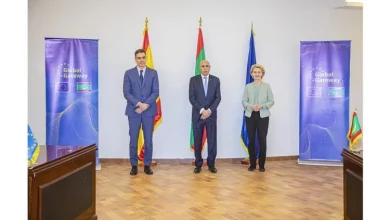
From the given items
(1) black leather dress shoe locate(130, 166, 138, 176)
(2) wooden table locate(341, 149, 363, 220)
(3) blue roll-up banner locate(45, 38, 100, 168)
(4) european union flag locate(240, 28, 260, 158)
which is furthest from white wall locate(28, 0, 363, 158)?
(2) wooden table locate(341, 149, 363, 220)

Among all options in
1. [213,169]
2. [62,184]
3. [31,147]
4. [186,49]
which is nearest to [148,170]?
[213,169]

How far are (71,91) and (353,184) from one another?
14.4 ft

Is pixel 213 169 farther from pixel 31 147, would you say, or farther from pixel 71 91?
pixel 31 147

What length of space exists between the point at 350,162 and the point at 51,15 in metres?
5.40

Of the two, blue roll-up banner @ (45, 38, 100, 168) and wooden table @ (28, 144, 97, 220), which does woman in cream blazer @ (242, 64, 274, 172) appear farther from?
wooden table @ (28, 144, 97, 220)

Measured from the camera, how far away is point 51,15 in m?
6.93

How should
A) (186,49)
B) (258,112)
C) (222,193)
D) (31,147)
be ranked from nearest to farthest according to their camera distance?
(31,147), (222,193), (258,112), (186,49)

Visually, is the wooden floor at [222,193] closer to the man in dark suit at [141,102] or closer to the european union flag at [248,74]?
the man in dark suit at [141,102]

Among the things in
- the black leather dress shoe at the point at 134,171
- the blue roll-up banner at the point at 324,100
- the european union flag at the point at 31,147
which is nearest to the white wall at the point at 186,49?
the blue roll-up banner at the point at 324,100

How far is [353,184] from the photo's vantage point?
313 cm

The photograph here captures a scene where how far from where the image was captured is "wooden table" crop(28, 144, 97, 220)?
2.69 meters

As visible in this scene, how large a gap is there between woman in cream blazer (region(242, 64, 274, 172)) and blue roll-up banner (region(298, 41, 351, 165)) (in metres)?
0.83

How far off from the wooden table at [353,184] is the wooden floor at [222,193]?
2.28ft
